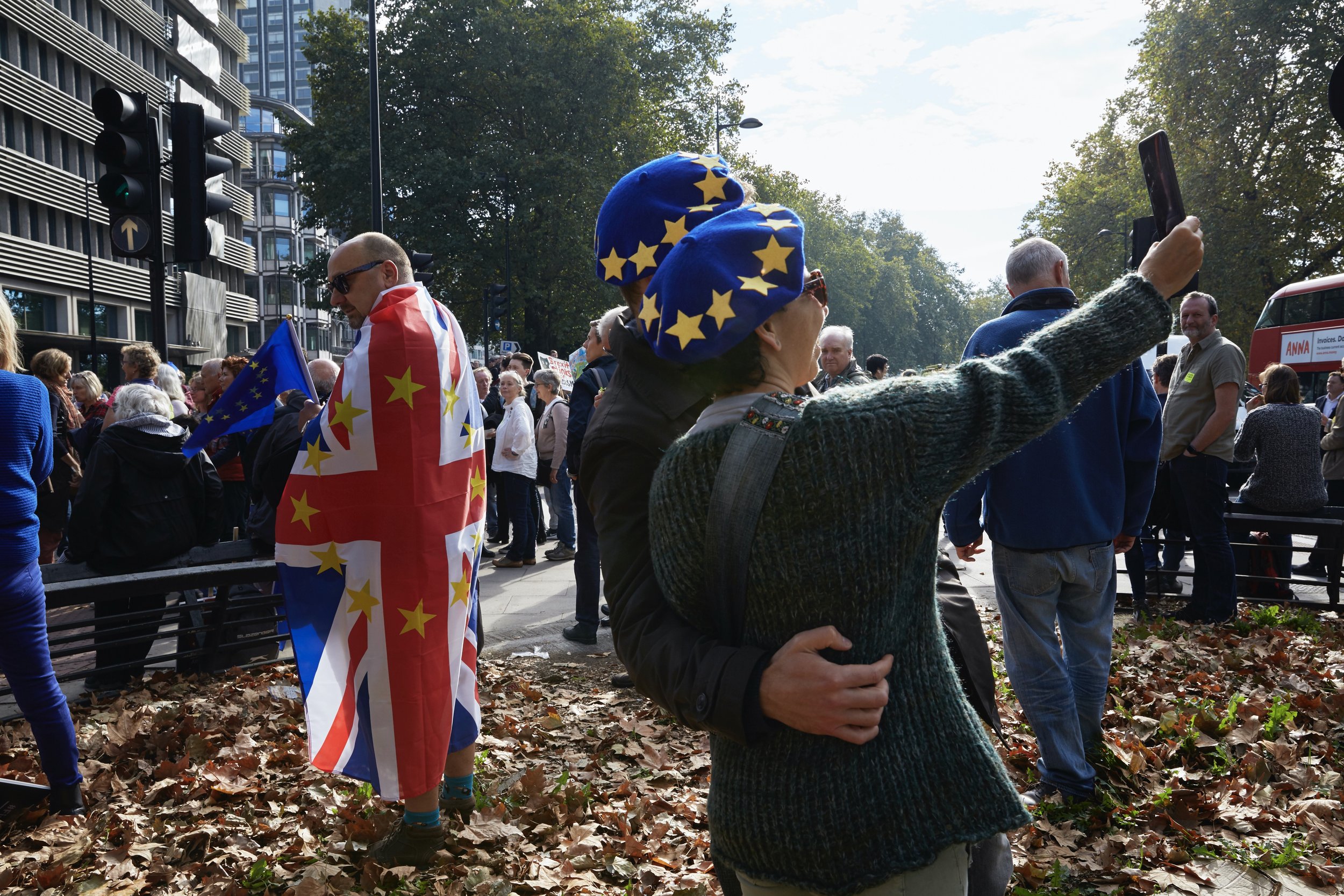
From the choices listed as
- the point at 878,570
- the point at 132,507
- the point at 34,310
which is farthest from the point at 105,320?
the point at 878,570

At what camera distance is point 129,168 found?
19.8 ft

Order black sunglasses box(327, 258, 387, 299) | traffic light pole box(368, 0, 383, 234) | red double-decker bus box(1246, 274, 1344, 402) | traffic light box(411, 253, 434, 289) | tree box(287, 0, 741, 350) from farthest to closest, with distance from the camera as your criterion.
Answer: tree box(287, 0, 741, 350)
red double-decker bus box(1246, 274, 1344, 402)
traffic light box(411, 253, 434, 289)
traffic light pole box(368, 0, 383, 234)
black sunglasses box(327, 258, 387, 299)

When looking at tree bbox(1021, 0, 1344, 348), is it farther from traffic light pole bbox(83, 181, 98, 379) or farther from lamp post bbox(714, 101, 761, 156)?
traffic light pole bbox(83, 181, 98, 379)

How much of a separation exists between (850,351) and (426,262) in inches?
403

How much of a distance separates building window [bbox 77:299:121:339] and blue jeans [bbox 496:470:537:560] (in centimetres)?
3614

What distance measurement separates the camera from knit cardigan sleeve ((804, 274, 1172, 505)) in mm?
1375

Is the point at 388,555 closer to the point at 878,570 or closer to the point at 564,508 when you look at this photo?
the point at 878,570

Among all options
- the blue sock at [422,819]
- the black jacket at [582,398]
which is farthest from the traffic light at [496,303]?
the blue sock at [422,819]

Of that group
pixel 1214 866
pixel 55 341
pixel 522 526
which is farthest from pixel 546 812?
pixel 55 341

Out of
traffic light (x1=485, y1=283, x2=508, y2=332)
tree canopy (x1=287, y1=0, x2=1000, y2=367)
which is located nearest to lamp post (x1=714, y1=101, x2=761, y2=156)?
tree canopy (x1=287, y1=0, x2=1000, y2=367)

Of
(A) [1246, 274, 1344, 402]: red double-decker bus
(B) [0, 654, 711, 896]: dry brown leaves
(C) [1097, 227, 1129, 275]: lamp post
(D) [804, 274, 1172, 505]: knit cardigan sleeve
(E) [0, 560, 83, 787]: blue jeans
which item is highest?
(C) [1097, 227, 1129, 275]: lamp post

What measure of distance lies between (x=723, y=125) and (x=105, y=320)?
89.0ft

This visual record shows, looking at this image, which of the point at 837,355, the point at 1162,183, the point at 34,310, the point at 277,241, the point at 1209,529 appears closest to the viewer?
the point at 1162,183

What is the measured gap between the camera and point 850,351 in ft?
21.4
